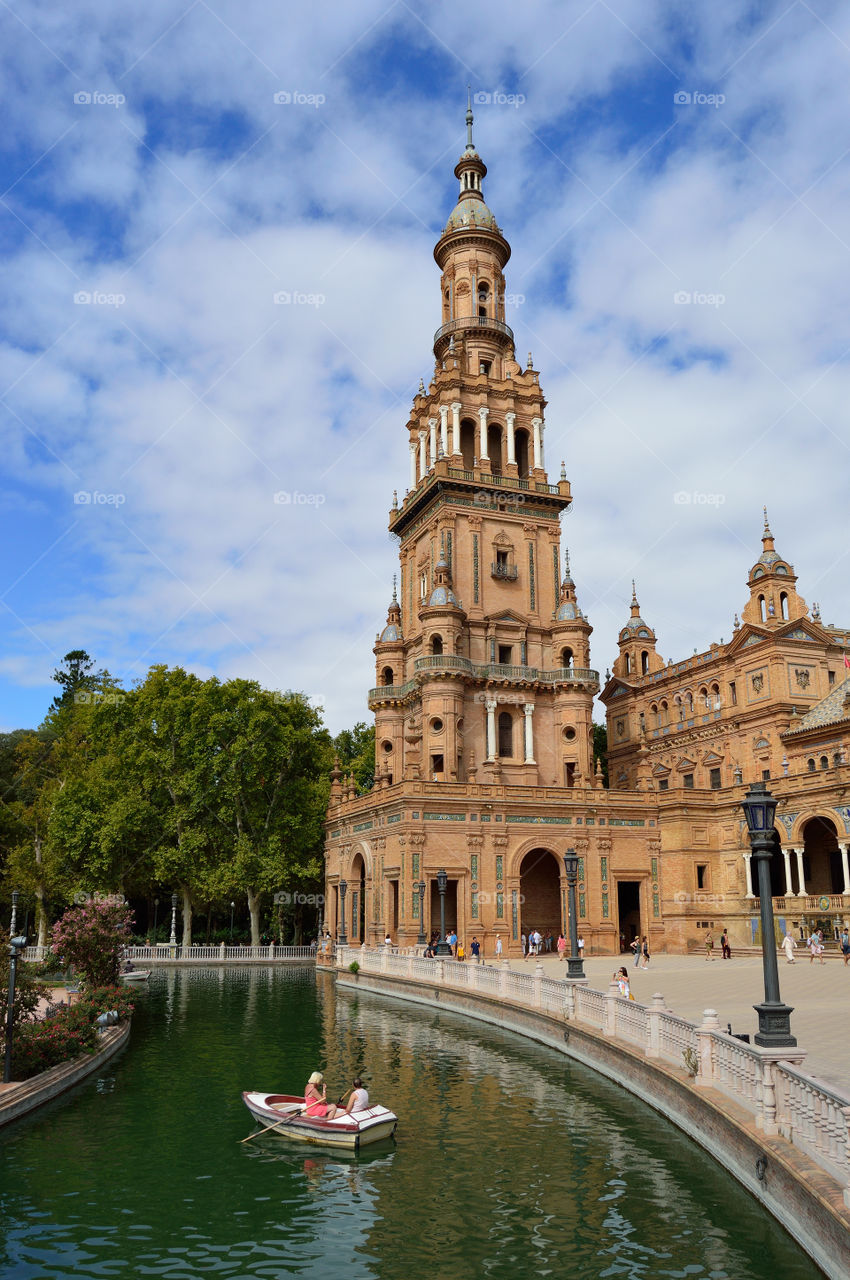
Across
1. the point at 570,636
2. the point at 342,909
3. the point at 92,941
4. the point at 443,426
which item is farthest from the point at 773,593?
the point at 92,941

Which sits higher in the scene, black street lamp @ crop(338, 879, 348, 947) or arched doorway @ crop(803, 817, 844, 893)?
arched doorway @ crop(803, 817, 844, 893)

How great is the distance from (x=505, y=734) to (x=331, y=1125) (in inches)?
1511

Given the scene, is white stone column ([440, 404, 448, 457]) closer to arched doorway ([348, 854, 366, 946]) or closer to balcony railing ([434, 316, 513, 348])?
balcony railing ([434, 316, 513, 348])

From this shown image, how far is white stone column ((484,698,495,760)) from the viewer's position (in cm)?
5028

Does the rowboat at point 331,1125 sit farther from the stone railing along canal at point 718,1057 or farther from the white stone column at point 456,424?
the white stone column at point 456,424

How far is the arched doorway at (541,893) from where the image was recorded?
160ft

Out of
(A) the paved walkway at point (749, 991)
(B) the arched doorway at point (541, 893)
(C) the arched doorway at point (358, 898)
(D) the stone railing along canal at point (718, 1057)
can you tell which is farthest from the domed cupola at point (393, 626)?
(D) the stone railing along canal at point (718, 1057)

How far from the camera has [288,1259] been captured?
10461mm

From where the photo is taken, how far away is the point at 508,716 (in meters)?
52.7

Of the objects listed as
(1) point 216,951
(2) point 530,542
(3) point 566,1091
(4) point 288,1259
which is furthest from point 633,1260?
(2) point 530,542

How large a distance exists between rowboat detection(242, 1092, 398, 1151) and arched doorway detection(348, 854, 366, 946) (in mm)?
33841

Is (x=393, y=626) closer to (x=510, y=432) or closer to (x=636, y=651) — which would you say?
(x=510, y=432)

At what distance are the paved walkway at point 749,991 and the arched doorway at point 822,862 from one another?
8585 mm

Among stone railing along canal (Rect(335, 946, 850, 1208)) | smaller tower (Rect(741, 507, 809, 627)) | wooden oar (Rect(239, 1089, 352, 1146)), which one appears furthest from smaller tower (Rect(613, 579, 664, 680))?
wooden oar (Rect(239, 1089, 352, 1146))
